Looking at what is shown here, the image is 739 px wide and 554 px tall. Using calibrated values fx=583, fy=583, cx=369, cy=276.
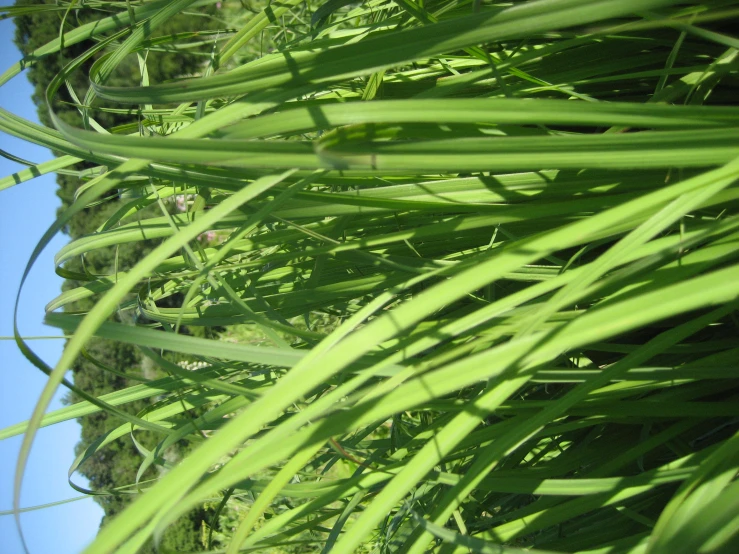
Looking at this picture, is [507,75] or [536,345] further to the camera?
[507,75]

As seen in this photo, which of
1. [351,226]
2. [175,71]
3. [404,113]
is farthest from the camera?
[175,71]

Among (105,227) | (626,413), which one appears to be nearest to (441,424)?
(626,413)

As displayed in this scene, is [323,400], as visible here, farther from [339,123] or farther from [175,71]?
[175,71]

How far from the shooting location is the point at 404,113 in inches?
13.9

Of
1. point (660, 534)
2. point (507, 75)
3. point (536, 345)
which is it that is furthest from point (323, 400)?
point (507, 75)

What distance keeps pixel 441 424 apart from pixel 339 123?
0.37 m

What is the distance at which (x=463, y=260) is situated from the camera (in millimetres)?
527

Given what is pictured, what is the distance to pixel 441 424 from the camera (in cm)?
61

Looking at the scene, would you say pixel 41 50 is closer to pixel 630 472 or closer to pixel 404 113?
pixel 404 113

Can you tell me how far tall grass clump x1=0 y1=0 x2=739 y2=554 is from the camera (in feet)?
1.17

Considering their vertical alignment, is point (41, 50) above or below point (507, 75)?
above

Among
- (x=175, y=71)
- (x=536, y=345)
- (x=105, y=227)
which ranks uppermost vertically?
(x=175, y=71)

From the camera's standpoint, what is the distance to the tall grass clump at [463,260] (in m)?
0.36

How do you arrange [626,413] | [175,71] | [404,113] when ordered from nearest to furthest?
1. [404,113]
2. [626,413]
3. [175,71]
